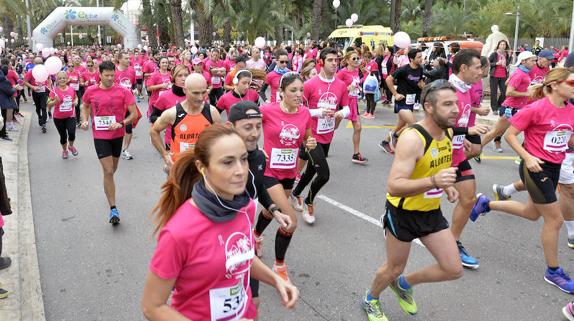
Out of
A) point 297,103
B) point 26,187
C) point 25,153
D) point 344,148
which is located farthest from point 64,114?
point 297,103

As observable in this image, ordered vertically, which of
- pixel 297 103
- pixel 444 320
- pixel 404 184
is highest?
pixel 297 103

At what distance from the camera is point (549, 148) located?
4.52 m

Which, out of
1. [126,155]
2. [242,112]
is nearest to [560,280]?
[242,112]

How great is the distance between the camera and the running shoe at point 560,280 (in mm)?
4336

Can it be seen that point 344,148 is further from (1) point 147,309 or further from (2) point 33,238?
(1) point 147,309

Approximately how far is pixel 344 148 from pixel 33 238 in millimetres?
6212

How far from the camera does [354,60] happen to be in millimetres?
10047

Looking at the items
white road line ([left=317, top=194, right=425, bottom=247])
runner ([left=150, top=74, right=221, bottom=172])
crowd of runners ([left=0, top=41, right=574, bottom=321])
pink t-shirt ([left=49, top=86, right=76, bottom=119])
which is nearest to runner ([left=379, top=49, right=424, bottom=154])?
crowd of runners ([left=0, top=41, right=574, bottom=321])

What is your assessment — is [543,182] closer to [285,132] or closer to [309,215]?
[285,132]

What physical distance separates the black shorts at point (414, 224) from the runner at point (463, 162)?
1246 mm

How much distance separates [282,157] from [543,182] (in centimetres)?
232

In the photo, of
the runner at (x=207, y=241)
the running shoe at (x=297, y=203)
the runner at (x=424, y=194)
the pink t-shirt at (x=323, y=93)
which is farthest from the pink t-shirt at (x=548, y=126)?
the runner at (x=207, y=241)

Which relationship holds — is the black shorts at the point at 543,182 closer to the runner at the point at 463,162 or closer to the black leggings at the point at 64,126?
the runner at the point at 463,162

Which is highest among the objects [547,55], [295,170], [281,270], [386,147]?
[547,55]
